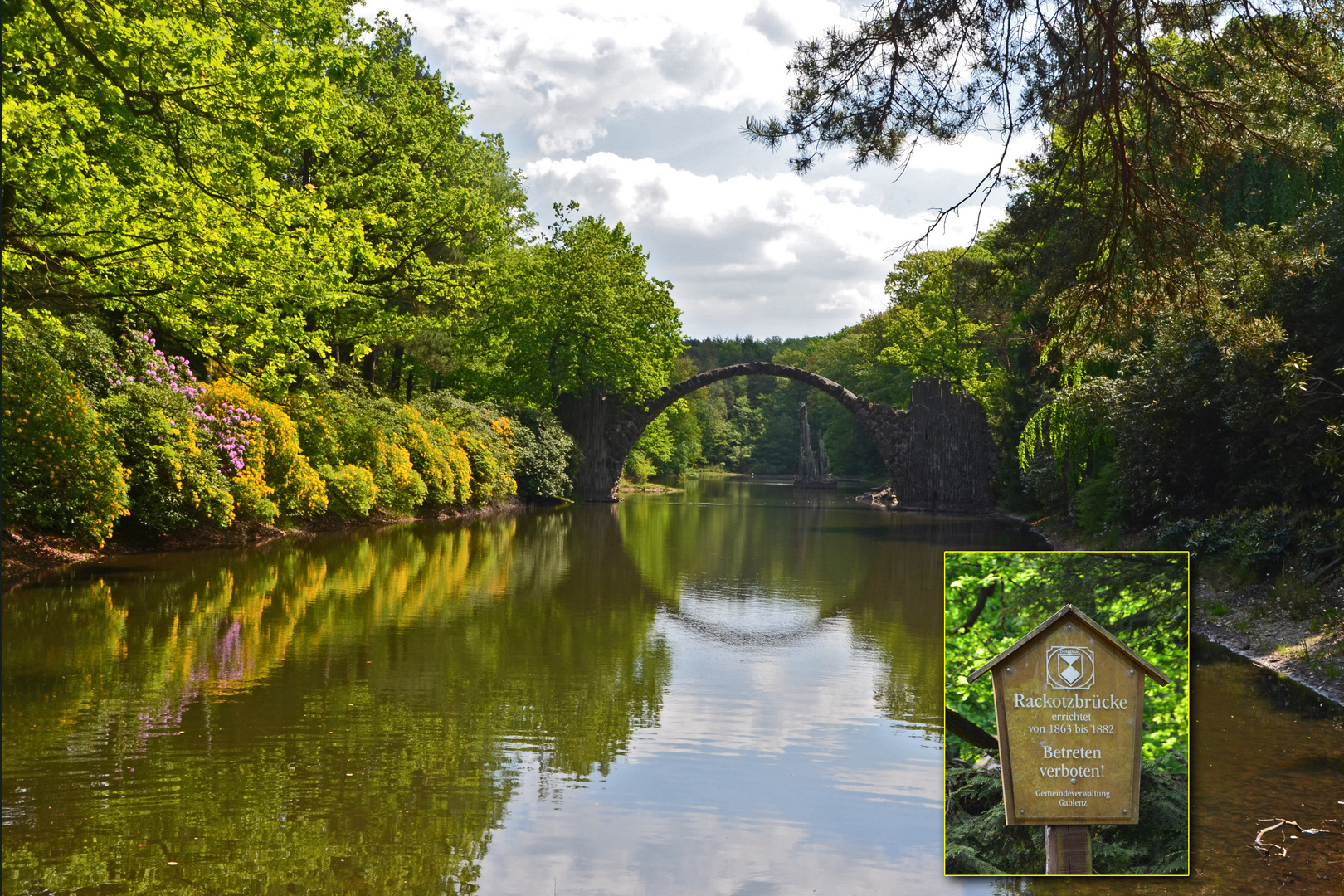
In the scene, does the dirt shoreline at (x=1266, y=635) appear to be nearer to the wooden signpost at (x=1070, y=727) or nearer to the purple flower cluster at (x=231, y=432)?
the wooden signpost at (x=1070, y=727)

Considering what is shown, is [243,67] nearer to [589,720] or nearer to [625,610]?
[625,610]

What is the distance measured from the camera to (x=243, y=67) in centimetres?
1258

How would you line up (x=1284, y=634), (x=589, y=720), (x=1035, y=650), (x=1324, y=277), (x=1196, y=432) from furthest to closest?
(x=1196, y=432), (x=1324, y=277), (x=1284, y=634), (x=589, y=720), (x=1035, y=650)

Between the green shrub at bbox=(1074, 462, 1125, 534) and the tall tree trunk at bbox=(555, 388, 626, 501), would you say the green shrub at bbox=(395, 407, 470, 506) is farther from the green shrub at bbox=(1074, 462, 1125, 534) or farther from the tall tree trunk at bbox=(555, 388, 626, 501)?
the green shrub at bbox=(1074, 462, 1125, 534)

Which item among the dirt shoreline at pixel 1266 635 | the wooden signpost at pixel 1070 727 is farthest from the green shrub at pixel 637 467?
the wooden signpost at pixel 1070 727

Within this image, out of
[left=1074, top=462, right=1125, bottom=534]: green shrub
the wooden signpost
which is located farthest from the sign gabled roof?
[left=1074, top=462, right=1125, bottom=534]: green shrub

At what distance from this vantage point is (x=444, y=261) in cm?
2597

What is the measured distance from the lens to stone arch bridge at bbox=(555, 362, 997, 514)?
35281 mm

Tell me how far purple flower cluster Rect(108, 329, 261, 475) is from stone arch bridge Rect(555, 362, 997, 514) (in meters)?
20.0

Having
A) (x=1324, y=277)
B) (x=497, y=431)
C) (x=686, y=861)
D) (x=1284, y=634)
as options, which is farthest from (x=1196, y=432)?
(x=497, y=431)

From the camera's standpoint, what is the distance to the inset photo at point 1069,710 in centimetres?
298

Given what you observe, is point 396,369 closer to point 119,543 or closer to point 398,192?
point 398,192

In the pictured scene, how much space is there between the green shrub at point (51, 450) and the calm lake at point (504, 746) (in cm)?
94

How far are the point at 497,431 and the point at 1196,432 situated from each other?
1894 cm
